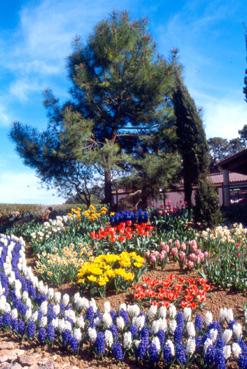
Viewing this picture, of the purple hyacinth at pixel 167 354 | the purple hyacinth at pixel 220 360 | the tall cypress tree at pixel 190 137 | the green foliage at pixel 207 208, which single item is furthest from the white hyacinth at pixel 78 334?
the tall cypress tree at pixel 190 137

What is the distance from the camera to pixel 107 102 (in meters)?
15.6

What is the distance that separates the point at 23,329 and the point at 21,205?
61.0 ft

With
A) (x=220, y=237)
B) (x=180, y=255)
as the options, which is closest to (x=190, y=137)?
(x=220, y=237)

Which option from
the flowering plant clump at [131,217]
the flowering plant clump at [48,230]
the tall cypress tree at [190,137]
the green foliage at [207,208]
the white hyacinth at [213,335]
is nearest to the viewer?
the white hyacinth at [213,335]

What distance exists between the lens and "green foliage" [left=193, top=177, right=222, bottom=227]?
932 cm

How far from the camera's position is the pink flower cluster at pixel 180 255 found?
20.4 feet

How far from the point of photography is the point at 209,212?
9.33m

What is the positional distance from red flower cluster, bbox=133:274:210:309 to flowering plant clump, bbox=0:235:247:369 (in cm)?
32

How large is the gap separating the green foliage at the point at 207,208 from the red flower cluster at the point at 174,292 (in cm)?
384

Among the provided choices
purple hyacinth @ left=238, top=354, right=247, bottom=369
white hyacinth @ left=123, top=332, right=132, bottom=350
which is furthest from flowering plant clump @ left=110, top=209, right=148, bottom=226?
purple hyacinth @ left=238, top=354, right=247, bottom=369

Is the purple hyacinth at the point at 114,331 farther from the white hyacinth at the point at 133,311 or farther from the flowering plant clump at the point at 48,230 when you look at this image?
the flowering plant clump at the point at 48,230

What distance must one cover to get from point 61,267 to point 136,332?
276 cm

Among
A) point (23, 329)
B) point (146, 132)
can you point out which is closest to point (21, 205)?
point (146, 132)

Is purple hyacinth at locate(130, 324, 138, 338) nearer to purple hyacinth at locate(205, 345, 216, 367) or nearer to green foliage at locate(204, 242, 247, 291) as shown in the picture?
purple hyacinth at locate(205, 345, 216, 367)
